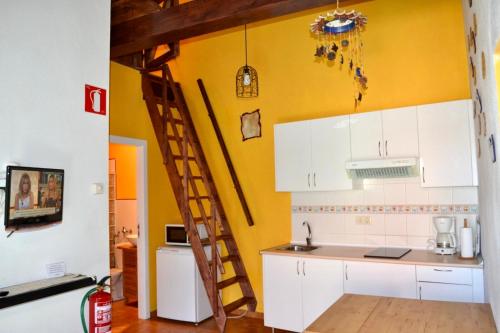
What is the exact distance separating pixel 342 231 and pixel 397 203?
657mm

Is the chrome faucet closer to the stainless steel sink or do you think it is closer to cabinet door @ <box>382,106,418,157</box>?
the stainless steel sink

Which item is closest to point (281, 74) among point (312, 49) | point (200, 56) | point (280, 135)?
point (312, 49)

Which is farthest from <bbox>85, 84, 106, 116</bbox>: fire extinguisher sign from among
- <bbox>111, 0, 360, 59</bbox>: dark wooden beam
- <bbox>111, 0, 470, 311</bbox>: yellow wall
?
<bbox>111, 0, 470, 311</bbox>: yellow wall

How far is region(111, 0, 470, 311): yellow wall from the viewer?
3.94m

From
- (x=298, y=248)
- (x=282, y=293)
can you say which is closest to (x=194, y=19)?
(x=298, y=248)

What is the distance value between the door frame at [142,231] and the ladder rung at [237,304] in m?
1.16

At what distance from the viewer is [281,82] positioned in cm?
483

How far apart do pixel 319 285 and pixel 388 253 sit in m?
0.72

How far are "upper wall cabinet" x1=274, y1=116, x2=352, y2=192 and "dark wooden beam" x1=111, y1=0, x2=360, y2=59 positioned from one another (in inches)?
50.6

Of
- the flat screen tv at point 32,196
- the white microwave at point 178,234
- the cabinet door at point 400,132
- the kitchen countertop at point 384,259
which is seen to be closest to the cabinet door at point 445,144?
the cabinet door at point 400,132

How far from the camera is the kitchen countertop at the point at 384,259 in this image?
328cm

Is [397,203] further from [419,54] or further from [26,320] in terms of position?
[26,320]

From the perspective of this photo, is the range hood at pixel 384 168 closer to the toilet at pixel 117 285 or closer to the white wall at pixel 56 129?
the white wall at pixel 56 129

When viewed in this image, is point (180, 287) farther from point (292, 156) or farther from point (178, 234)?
point (292, 156)
